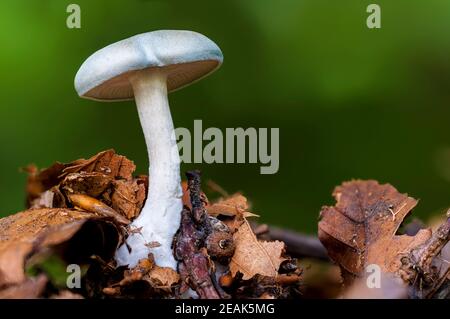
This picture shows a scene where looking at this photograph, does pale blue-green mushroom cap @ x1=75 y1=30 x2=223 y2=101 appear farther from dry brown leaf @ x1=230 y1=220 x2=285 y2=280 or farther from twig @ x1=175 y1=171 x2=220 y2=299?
dry brown leaf @ x1=230 y1=220 x2=285 y2=280

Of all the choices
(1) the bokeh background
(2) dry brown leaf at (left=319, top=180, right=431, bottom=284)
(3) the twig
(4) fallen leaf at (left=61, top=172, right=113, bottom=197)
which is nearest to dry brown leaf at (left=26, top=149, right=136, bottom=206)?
(4) fallen leaf at (left=61, top=172, right=113, bottom=197)

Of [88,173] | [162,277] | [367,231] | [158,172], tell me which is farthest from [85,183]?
[367,231]

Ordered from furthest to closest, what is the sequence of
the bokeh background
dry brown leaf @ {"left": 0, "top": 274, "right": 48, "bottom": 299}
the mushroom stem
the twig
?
the bokeh background, the mushroom stem, the twig, dry brown leaf @ {"left": 0, "top": 274, "right": 48, "bottom": 299}

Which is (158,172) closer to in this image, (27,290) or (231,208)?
(231,208)

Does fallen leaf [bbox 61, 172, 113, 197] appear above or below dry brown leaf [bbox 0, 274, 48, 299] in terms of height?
above

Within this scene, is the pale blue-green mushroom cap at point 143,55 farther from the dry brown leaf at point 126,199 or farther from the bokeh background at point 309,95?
the bokeh background at point 309,95
